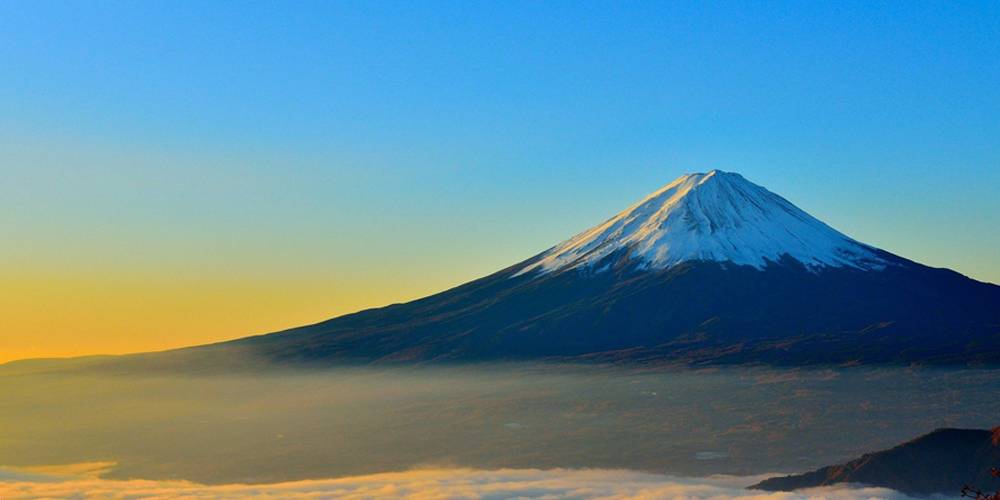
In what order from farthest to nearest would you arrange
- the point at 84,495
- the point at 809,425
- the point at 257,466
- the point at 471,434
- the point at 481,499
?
the point at 471,434
the point at 809,425
the point at 257,466
the point at 84,495
the point at 481,499

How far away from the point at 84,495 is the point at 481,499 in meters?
49.5

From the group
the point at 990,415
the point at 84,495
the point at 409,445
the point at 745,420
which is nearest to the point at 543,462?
the point at 409,445

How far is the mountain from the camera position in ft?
309

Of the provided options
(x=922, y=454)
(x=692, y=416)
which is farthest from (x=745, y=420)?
(x=922, y=454)

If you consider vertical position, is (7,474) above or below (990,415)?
above

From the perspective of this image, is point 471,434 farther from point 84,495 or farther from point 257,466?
point 84,495

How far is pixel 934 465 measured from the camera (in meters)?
98.2

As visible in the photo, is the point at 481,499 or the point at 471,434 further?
the point at 471,434

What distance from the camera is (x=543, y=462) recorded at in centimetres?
15762

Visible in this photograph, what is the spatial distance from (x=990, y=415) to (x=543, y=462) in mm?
70306

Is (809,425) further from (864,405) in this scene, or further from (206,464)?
(206,464)

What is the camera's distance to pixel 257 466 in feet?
550

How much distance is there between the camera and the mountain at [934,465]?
94250mm

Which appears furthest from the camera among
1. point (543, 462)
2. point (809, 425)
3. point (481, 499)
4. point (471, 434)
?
point (471, 434)
